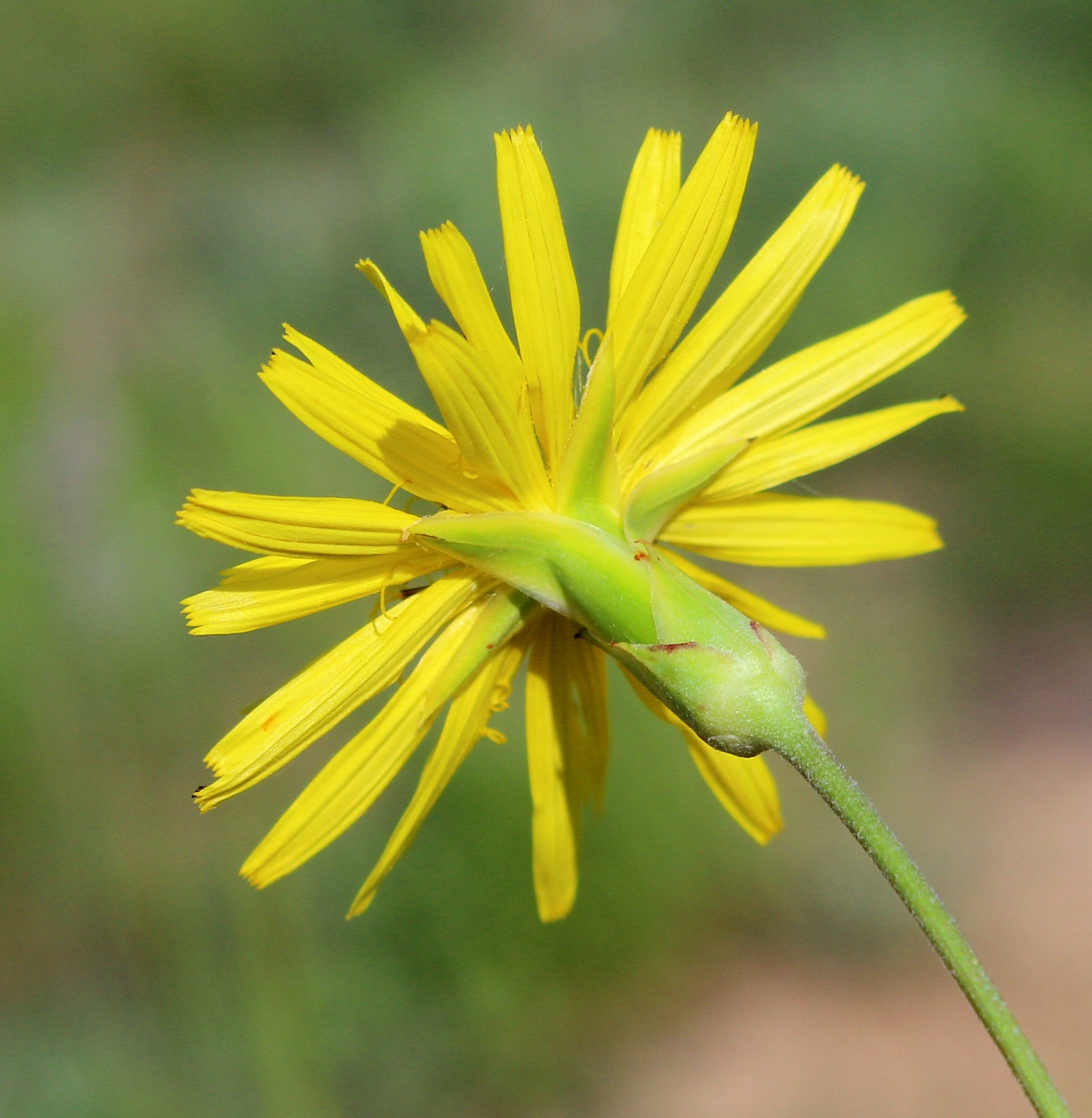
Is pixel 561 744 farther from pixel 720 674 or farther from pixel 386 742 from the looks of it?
pixel 720 674

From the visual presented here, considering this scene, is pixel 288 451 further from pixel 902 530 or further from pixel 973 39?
pixel 973 39

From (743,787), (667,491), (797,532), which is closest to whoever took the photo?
(667,491)

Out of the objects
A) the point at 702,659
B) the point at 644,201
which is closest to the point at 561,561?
the point at 702,659

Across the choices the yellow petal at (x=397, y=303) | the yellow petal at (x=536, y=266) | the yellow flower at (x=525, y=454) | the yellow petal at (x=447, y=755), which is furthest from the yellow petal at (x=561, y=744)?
the yellow petal at (x=397, y=303)

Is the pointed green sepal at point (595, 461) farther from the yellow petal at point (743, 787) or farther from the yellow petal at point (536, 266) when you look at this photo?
the yellow petal at point (743, 787)

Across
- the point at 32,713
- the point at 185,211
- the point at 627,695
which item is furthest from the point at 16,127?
the point at 627,695

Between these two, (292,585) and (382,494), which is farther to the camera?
(382,494)

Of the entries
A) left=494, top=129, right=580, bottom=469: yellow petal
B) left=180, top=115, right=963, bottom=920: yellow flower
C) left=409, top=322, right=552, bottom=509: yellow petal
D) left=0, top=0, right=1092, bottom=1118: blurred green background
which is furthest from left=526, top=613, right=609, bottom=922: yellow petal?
left=0, top=0, right=1092, bottom=1118: blurred green background
